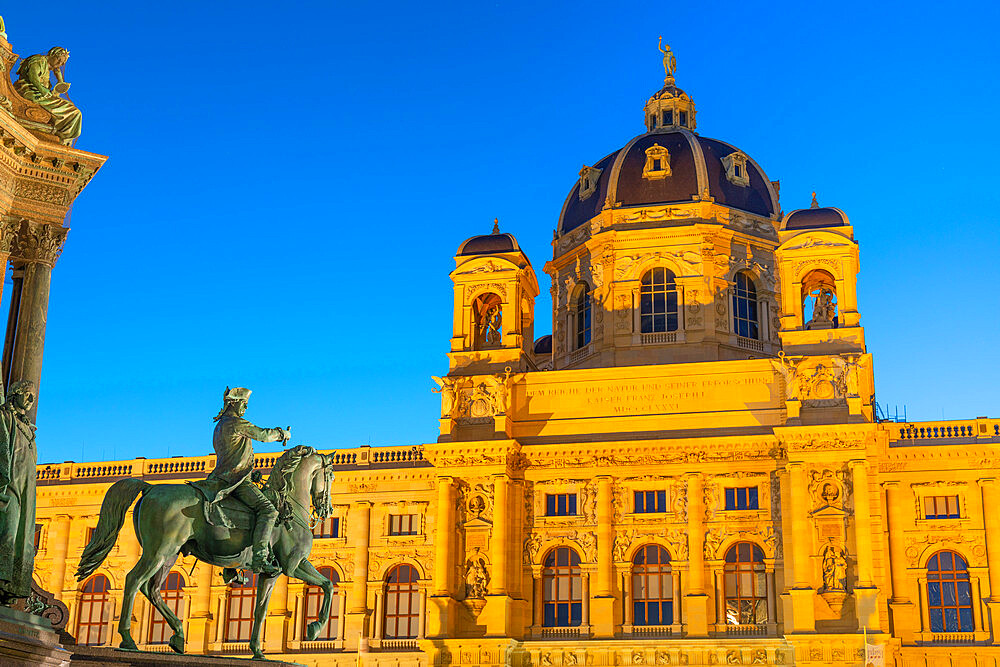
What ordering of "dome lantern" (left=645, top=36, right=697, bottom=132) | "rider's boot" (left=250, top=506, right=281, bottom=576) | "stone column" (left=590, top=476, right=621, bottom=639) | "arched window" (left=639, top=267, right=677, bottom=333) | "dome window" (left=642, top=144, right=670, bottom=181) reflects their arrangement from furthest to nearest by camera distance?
"dome lantern" (left=645, top=36, right=697, bottom=132) < "dome window" (left=642, top=144, right=670, bottom=181) < "arched window" (left=639, top=267, right=677, bottom=333) < "stone column" (left=590, top=476, right=621, bottom=639) < "rider's boot" (left=250, top=506, right=281, bottom=576)

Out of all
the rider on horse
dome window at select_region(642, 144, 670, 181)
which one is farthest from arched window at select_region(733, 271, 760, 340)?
the rider on horse

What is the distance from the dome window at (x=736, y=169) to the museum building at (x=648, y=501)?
2338 mm

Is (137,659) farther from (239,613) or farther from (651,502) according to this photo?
(239,613)

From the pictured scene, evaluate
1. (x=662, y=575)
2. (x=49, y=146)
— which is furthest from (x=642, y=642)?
(x=49, y=146)

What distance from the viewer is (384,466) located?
4772cm

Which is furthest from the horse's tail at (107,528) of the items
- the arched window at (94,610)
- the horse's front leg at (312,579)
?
the arched window at (94,610)

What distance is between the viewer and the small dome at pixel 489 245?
47.6 meters

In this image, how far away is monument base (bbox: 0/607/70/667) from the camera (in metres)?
13.3

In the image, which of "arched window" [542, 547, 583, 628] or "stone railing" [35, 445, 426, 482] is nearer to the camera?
"arched window" [542, 547, 583, 628]

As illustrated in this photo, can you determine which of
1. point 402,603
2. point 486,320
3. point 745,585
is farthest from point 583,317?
point 745,585

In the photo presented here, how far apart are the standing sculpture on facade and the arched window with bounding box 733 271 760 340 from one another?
125ft

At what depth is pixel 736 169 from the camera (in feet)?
174

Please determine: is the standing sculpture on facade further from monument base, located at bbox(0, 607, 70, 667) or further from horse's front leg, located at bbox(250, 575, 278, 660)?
horse's front leg, located at bbox(250, 575, 278, 660)

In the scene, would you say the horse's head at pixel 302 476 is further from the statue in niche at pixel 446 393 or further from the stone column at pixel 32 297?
the statue in niche at pixel 446 393
